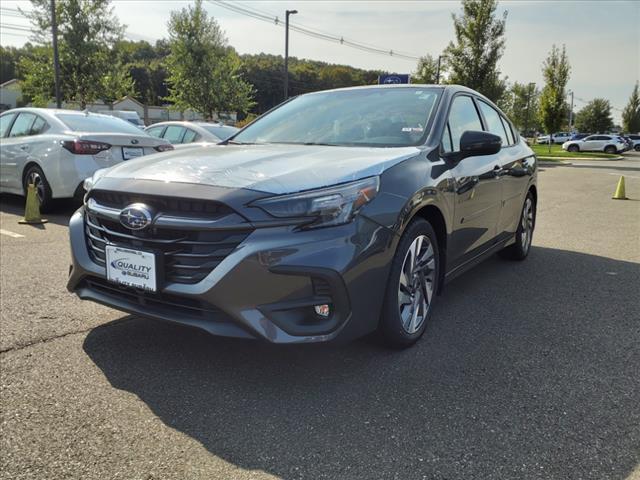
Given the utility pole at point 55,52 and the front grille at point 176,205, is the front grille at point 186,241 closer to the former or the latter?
the front grille at point 176,205

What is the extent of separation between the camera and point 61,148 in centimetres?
726

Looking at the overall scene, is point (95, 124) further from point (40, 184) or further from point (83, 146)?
point (40, 184)

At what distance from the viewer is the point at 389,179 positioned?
2.91 meters

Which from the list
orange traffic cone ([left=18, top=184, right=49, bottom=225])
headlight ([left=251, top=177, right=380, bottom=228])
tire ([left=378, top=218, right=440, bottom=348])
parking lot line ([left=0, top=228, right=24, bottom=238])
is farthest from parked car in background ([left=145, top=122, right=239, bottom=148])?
headlight ([left=251, top=177, right=380, bottom=228])

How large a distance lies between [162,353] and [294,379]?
820 mm

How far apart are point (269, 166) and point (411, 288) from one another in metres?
1.09

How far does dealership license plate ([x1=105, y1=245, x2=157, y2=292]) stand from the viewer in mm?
2646

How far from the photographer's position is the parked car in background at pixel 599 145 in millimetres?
44969

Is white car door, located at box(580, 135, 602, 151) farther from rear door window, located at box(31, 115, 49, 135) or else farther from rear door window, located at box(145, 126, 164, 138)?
rear door window, located at box(31, 115, 49, 135)

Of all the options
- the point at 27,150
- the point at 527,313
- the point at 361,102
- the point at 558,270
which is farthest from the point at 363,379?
the point at 27,150

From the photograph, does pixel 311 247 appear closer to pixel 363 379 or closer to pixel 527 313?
pixel 363 379

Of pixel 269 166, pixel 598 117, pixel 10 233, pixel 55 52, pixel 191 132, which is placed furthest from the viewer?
pixel 598 117

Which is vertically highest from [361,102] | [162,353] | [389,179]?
[361,102]

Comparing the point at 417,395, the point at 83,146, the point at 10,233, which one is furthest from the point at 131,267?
the point at 83,146
